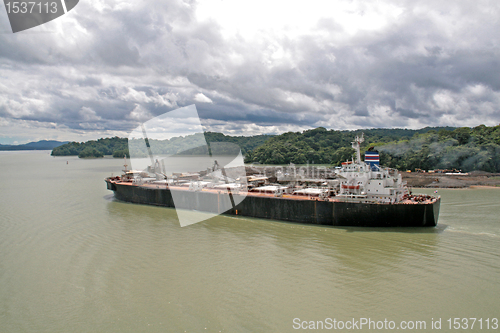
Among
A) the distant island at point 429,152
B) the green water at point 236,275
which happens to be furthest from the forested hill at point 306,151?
the green water at point 236,275

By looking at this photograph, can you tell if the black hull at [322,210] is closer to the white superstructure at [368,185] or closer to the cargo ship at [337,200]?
the cargo ship at [337,200]

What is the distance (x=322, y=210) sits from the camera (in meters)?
20.6

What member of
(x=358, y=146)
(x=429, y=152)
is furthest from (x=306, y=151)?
(x=358, y=146)

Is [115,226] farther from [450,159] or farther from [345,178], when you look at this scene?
[450,159]

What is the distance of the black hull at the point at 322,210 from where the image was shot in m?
18.7

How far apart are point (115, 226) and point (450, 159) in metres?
55.9

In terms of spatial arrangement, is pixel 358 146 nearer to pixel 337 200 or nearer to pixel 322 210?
pixel 337 200

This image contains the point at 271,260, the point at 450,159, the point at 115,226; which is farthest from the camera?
the point at 450,159

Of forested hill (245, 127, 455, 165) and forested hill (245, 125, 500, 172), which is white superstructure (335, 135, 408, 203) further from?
forested hill (245, 127, 455, 165)

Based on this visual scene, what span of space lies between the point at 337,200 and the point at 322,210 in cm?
129

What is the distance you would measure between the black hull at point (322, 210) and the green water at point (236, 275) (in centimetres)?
81

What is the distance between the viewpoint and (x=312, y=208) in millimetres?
21016

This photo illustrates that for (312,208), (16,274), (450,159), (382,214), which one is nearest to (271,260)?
(312,208)

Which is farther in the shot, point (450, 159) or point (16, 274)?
point (450, 159)
